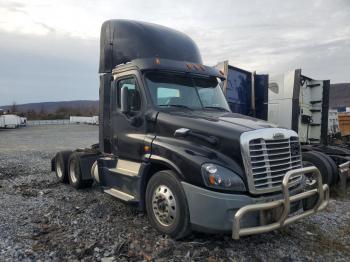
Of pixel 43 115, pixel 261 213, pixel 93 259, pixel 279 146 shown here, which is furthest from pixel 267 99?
pixel 43 115

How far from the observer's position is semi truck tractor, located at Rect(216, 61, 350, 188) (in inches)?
379

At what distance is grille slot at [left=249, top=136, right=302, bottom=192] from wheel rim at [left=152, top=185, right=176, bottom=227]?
3.76ft

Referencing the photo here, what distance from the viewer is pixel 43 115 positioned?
82375 mm

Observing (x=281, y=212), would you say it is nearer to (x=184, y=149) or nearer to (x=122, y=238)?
(x=184, y=149)

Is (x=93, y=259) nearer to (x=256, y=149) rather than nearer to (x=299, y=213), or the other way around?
(x=256, y=149)

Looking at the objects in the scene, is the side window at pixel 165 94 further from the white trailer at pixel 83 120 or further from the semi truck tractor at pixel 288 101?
the white trailer at pixel 83 120

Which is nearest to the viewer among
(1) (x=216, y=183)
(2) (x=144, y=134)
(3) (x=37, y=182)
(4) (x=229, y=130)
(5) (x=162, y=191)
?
(1) (x=216, y=183)

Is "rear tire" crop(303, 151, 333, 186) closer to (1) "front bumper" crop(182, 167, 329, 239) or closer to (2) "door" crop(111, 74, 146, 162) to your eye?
(1) "front bumper" crop(182, 167, 329, 239)

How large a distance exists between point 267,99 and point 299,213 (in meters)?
5.92

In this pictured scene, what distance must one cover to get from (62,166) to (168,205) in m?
4.63

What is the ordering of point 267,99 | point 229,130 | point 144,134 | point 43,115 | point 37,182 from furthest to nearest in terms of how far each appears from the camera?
1. point 43,115
2. point 267,99
3. point 37,182
4. point 144,134
5. point 229,130

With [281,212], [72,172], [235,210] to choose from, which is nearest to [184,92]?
[235,210]

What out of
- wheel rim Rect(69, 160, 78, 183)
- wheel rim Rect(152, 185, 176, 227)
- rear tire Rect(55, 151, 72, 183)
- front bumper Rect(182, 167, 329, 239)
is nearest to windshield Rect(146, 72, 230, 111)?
wheel rim Rect(152, 185, 176, 227)

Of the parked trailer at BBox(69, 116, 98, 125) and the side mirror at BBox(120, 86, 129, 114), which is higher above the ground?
the side mirror at BBox(120, 86, 129, 114)
